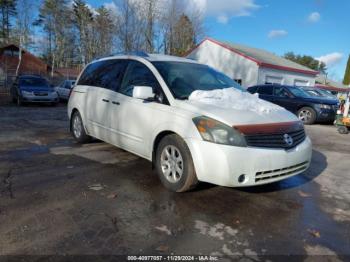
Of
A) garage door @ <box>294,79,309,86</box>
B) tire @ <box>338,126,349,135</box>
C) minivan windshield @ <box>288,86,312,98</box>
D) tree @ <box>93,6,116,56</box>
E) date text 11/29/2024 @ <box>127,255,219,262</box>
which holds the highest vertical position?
tree @ <box>93,6,116,56</box>

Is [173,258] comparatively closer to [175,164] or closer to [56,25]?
[175,164]

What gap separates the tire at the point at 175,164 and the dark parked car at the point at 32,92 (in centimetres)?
1356

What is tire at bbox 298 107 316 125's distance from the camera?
12.7 metres

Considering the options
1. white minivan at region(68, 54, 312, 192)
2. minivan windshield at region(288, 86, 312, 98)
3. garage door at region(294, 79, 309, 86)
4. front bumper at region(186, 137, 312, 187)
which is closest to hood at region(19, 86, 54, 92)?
white minivan at region(68, 54, 312, 192)

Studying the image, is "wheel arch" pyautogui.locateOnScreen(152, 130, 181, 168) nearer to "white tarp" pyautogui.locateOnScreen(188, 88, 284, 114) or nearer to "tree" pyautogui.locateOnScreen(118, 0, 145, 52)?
"white tarp" pyautogui.locateOnScreen(188, 88, 284, 114)

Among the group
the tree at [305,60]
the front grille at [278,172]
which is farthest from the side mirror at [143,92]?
the tree at [305,60]

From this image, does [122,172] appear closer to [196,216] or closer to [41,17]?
[196,216]

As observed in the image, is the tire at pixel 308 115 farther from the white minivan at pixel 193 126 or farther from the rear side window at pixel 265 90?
the white minivan at pixel 193 126

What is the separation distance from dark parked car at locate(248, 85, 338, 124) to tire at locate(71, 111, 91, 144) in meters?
9.37

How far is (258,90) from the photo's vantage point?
1466 centimetres

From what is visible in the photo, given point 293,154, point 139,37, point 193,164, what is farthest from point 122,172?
point 139,37

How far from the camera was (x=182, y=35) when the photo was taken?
35.5 m

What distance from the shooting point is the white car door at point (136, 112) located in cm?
453

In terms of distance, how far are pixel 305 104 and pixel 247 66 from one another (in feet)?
37.2
